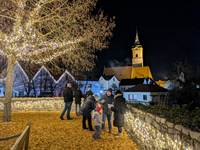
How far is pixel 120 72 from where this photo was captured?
7319cm

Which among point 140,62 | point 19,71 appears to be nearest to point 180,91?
point 19,71

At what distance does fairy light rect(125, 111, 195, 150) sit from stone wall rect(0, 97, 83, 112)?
33.1 ft

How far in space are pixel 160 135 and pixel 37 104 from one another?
507 inches

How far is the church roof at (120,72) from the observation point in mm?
71562

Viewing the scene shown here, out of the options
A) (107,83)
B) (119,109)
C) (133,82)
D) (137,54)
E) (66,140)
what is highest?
(137,54)

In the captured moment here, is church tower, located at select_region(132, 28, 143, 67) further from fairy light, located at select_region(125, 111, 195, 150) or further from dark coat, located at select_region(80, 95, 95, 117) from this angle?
fairy light, located at select_region(125, 111, 195, 150)

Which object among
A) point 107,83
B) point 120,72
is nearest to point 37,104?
point 107,83

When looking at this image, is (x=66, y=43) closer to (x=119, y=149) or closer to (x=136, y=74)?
(x=119, y=149)

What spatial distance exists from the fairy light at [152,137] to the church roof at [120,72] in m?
65.8

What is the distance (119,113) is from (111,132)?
1.50 metres

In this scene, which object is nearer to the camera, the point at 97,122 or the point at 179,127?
the point at 179,127

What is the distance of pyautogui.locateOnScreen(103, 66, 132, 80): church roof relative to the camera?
71.6m

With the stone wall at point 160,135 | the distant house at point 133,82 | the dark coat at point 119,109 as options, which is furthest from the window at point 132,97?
the dark coat at point 119,109

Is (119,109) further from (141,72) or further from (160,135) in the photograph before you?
(141,72)
